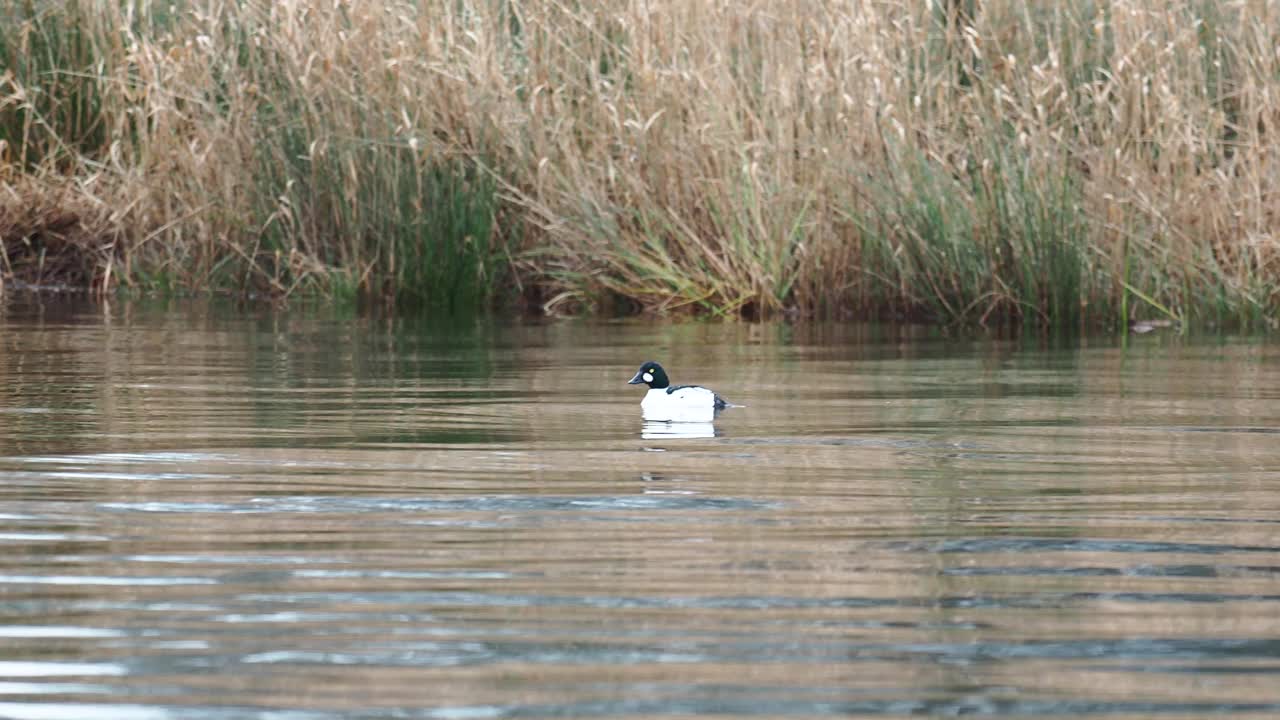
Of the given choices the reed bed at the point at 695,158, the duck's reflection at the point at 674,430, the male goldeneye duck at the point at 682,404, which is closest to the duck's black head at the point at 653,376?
the male goldeneye duck at the point at 682,404

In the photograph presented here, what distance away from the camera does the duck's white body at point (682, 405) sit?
6992mm

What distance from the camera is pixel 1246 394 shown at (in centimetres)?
786

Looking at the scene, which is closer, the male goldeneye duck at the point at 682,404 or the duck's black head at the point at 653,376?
the male goldeneye duck at the point at 682,404

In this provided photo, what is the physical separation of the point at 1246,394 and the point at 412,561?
4483mm

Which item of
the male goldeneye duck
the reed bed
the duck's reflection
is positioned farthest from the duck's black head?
the reed bed

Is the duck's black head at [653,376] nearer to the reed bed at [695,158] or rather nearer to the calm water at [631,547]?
the calm water at [631,547]

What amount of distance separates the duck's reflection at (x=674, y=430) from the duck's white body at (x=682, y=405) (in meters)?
0.02

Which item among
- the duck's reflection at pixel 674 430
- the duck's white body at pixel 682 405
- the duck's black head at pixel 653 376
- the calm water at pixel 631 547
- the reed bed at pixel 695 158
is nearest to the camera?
the calm water at pixel 631 547

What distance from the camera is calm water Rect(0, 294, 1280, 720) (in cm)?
321

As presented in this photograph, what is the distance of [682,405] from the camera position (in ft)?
23.0

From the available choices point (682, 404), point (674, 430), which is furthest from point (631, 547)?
point (682, 404)

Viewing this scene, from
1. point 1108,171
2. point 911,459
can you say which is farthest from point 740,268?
point 911,459

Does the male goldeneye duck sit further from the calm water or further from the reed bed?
the reed bed

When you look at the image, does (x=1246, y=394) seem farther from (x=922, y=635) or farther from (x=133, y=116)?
(x=133, y=116)
